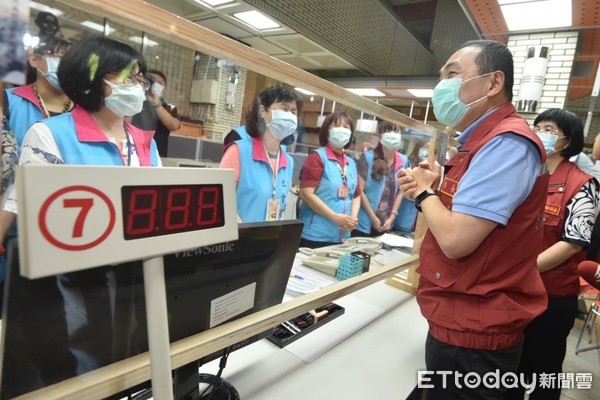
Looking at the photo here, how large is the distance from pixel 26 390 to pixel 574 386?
3525mm

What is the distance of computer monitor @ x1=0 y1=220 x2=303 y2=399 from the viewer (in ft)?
1.52

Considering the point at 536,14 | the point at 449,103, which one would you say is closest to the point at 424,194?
the point at 449,103

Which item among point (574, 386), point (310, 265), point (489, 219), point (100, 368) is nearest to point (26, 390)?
point (100, 368)

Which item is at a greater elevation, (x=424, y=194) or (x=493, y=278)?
(x=424, y=194)

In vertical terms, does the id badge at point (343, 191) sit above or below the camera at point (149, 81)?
below

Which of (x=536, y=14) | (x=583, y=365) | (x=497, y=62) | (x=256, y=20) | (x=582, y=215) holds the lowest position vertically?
(x=583, y=365)

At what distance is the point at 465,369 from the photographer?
1002mm

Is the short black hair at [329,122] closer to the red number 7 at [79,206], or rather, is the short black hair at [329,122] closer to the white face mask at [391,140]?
the white face mask at [391,140]

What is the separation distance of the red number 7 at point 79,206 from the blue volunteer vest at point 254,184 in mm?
618

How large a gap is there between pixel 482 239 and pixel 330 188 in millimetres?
728

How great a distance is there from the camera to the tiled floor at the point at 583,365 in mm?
2521

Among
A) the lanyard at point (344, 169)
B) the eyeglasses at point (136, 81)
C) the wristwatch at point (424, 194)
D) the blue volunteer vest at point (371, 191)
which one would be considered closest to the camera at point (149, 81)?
the eyeglasses at point (136, 81)

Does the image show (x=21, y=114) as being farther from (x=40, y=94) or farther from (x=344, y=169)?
(x=344, y=169)

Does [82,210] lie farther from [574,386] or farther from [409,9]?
[409,9]
